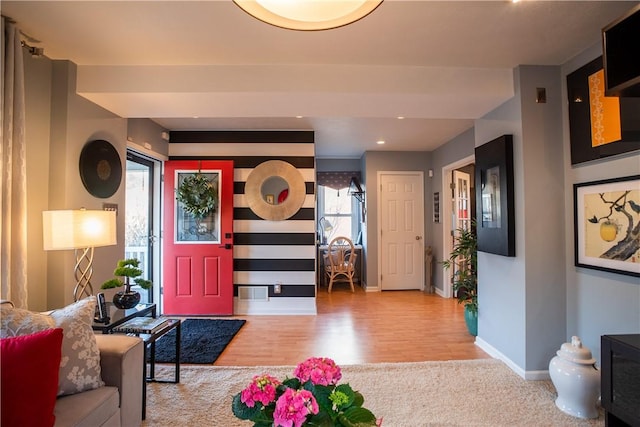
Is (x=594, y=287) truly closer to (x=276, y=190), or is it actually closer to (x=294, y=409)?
(x=294, y=409)

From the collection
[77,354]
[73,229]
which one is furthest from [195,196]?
[77,354]

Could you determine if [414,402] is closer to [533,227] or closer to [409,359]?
[409,359]

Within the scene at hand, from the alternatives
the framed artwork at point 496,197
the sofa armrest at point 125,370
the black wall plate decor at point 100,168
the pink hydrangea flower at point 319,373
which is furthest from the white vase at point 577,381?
the black wall plate decor at point 100,168

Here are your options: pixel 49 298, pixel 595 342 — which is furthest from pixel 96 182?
pixel 595 342

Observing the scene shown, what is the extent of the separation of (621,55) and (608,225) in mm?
1119

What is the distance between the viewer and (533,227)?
239 centimetres

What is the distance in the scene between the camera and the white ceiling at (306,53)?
5.95 feet

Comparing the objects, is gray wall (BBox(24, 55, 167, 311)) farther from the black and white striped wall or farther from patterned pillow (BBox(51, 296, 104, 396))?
the black and white striped wall

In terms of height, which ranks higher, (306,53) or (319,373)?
(306,53)

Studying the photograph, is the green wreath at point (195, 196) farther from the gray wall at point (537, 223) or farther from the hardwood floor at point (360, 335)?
the gray wall at point (537, 223)

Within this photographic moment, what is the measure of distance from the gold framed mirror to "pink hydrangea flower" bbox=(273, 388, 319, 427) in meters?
3.27

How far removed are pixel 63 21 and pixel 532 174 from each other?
3411 mm

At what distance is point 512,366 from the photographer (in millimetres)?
2506

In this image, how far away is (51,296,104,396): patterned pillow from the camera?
135 centimetres
